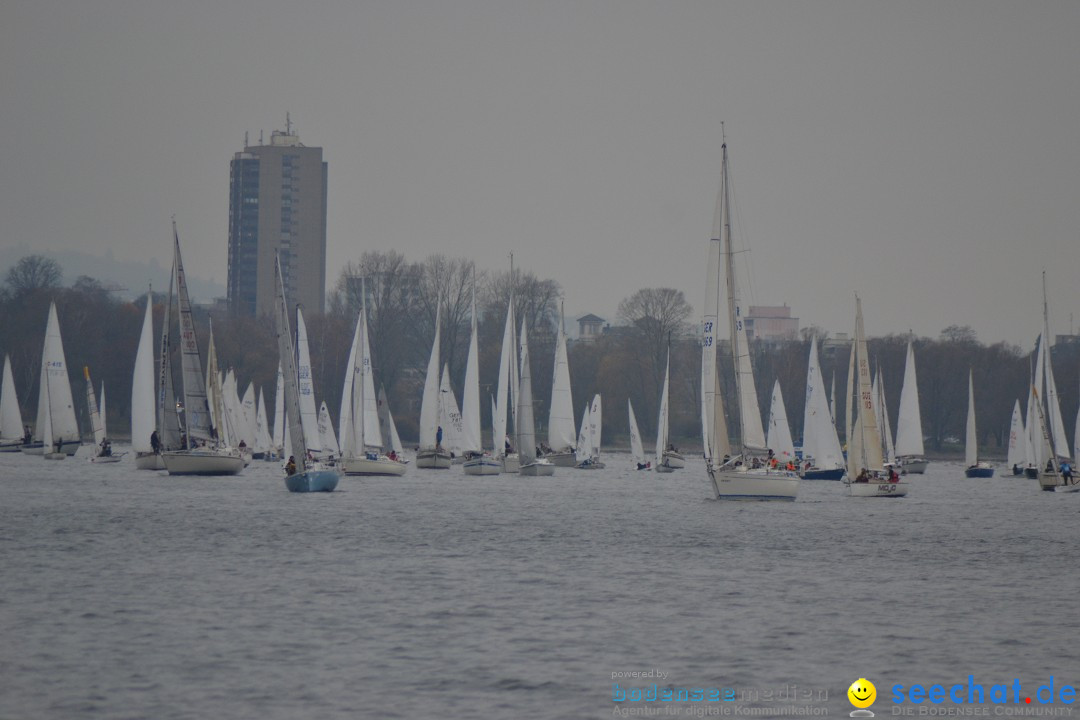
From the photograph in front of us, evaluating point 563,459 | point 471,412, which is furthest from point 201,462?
point 563,459

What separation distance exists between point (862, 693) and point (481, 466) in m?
48.4

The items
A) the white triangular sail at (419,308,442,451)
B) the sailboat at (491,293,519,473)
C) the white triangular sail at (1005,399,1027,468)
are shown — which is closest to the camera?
the white triangular sail at (419,308,442,451)

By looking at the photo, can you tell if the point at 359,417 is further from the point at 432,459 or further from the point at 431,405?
the point at 432,459

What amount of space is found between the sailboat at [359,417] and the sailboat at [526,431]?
554cm

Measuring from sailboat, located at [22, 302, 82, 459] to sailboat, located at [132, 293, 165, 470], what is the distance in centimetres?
1097

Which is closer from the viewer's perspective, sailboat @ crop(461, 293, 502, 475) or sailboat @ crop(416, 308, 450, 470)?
sailboat @ crop(416, 308, 450, 470)

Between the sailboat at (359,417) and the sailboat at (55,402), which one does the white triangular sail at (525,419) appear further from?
the sailboat at (55,402)

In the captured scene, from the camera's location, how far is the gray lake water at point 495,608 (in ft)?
55.1

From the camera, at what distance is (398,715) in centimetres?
1550

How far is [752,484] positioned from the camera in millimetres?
44531

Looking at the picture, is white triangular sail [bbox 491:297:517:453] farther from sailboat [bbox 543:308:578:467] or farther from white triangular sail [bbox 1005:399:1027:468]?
white triangular sail [bbox 1005:399:1027:468]

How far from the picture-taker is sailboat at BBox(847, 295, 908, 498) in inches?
2076

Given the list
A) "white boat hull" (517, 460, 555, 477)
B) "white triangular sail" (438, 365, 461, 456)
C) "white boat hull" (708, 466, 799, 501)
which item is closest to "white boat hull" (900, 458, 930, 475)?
"white boat hull" (517, 460, 555, 477)

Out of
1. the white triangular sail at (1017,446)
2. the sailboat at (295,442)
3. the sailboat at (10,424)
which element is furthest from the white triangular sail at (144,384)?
the white triangular sail at (1017,446)
